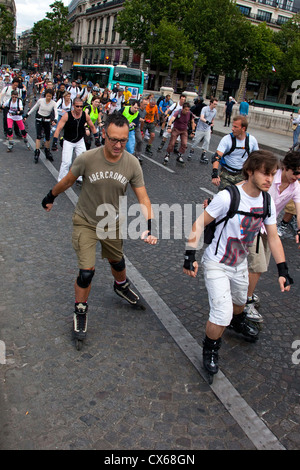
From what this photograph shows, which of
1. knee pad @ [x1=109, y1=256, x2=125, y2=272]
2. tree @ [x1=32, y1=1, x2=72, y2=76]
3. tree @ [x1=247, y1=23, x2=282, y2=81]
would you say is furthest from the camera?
A: tree @ [x1=32, y1=1, x2=72, y2=76]

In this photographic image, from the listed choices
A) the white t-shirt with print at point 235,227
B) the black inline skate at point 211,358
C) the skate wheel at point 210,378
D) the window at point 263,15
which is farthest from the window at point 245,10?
the skate wheel at point 210,378

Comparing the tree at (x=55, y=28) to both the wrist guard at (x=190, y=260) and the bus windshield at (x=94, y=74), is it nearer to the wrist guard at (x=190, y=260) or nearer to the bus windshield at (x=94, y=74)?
the bus windshield at (x=94, y=74)

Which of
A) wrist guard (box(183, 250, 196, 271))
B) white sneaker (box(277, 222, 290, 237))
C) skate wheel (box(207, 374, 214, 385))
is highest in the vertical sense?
wrist guard (box(183, 250, 196, 271))

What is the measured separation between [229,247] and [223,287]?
1.05ft

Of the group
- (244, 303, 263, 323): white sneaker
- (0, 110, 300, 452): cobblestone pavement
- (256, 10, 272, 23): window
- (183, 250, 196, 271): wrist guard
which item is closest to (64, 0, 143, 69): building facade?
(256, 10, 272, 23): window

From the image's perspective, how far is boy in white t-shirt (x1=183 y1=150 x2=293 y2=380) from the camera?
3.20 meters

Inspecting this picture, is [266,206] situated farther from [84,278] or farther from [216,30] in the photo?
[216,30]

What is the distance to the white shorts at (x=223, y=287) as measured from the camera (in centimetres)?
321

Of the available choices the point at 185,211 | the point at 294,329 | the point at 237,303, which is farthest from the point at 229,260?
the point at 185,211

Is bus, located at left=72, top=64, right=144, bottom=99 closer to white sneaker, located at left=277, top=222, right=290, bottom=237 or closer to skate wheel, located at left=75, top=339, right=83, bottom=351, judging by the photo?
white sneaker, located at left=277, top=222, right=290, bottom=237

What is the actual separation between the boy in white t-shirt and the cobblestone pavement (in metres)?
0.38

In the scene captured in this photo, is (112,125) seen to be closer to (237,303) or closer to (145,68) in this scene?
(237,303)

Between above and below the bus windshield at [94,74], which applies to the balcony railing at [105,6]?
above

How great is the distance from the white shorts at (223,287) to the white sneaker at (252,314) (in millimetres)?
774
